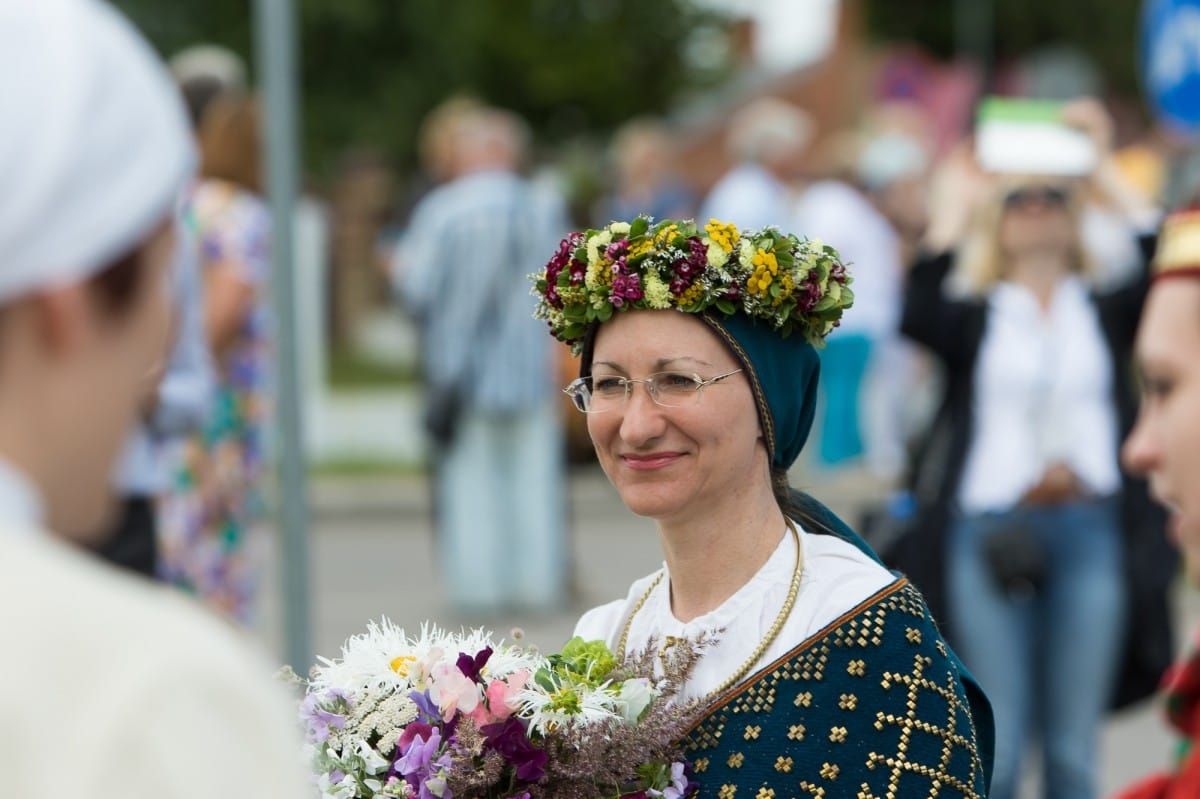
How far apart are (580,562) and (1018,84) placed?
31.9 meters

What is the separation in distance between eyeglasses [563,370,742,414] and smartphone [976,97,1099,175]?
3.28m

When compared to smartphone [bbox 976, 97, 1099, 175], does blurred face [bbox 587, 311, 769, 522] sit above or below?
below

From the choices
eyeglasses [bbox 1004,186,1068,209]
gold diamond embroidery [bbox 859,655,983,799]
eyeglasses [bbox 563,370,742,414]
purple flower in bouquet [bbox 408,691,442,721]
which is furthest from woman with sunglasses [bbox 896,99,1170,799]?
purple flower in bouquet [bbox 408,691,442,721]

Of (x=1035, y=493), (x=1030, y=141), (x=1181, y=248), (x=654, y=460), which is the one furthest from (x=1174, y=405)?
(x=1030, y=141)

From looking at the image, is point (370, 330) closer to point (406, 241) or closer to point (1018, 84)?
point (1018, 84)

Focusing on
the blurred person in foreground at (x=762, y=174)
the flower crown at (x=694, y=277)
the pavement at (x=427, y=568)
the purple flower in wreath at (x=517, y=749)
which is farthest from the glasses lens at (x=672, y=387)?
the blurred person in foreground at (x=762, y=174)

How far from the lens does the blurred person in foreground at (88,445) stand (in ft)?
4.17

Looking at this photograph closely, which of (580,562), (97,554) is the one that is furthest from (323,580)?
(97,554)

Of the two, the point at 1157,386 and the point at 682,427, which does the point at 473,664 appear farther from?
the point at 1157,386

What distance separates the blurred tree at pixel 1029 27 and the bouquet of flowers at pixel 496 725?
40.8 metres

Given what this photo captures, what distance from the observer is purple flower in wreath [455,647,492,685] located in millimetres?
2912

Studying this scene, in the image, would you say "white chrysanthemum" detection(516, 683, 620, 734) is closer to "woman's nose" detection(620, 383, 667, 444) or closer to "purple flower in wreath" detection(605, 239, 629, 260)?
"woman's nose" detection(620, 383, 667, 444)

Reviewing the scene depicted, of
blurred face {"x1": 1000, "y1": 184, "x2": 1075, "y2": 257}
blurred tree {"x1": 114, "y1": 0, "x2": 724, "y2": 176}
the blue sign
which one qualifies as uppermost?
blurred tree {"x1": 114, "y1": 0, "x2": 724, "y2": 176}

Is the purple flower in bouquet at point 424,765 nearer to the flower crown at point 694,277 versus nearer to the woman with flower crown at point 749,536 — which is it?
the woman with flower crown at point 749,536
